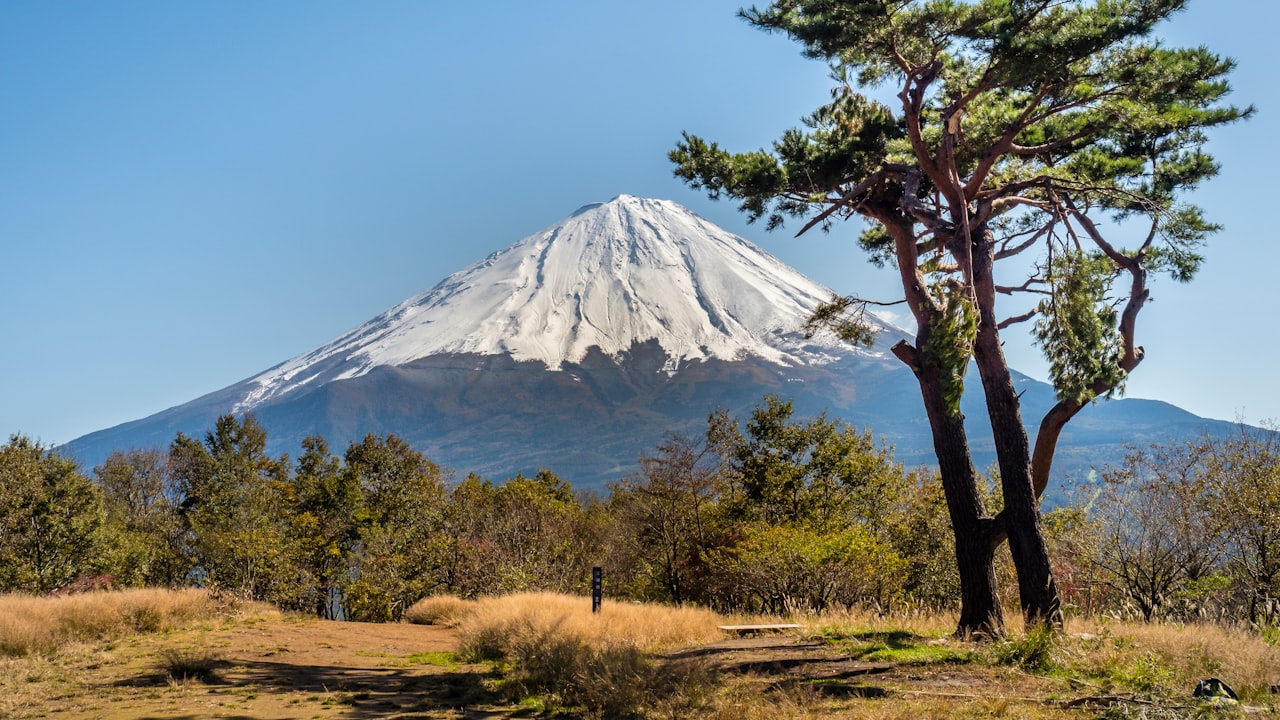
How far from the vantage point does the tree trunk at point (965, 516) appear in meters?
9.21

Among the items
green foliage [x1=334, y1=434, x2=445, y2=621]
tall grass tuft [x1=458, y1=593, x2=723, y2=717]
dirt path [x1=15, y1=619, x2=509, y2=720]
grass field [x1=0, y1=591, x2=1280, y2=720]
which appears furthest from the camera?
green foliage [x1=334, y1=434, x2=445, y2=621]

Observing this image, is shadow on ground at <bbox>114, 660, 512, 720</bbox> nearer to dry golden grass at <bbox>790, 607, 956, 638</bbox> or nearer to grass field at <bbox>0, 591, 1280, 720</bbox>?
grass field at <bbox>0, 591, 1280, 720</bbox>

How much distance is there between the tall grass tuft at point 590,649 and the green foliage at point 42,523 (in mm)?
19936

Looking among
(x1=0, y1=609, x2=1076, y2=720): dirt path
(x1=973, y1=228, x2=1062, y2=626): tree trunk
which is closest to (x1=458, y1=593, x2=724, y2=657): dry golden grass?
(x1=0, y1=609, x2=1076, y2=720): dirt path

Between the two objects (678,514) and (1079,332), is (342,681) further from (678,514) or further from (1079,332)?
(678,514)

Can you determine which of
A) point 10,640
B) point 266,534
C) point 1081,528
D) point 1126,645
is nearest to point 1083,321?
point 1126,645

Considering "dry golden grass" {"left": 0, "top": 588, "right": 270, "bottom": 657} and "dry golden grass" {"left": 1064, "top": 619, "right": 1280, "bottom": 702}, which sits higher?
"dry golden grass" {"left": 1064, "top": 619, "right": 1280, "bottom": 702}

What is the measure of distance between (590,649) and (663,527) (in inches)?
565

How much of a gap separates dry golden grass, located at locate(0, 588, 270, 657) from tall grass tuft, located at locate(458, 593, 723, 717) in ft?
17.8

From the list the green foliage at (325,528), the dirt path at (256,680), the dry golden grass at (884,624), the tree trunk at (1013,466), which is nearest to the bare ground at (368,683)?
the dirt path at (256,680)

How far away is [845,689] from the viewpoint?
664 centimetres

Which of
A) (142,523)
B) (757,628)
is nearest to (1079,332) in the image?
(757,628)

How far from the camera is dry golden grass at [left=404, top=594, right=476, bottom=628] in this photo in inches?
762

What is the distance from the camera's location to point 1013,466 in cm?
938
